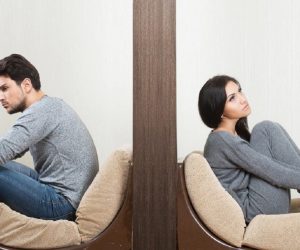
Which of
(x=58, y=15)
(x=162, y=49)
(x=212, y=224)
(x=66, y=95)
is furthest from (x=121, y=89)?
(x=212, y=224)

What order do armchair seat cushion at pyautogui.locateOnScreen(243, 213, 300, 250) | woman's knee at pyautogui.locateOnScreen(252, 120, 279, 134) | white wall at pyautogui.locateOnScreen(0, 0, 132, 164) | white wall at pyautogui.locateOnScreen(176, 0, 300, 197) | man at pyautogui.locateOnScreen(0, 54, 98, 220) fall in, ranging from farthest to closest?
white wall at pyautogui.locateOnScreen(176, 0, 300, 197), white wall at pyautogui.locateOnScreen(0, 0, 132, 164), woman's knee at pyautogui.locateOnScreen(252, 120, 279, 134), man at pyautogui.locateOnScreen(0, 54, 98, 220), armchair seat cushion at pyautogui.locateOnScreen(243, 213, 300, 250)

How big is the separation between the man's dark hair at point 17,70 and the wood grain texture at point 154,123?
470 millimetres

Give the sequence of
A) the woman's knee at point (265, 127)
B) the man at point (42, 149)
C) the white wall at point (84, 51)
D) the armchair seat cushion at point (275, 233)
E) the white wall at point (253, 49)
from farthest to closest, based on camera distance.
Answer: the white wall at point (253, 49)
the white wall at point (84, 51)
the woman's knee at point (265, 127)
the man at point (42, 149)
the armchair seat cushion at point (275, 233)

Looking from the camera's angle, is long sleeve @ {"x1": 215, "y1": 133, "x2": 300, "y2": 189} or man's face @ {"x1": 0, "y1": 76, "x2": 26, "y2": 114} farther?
man's face @ {"x1": 0, "y1": 76, "x2": 26, "y2": 114}

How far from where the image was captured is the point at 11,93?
1947 mm

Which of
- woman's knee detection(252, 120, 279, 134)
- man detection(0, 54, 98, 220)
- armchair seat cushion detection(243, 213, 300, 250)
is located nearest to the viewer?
armchair seat cushion detection(243, 213, 300, 250)

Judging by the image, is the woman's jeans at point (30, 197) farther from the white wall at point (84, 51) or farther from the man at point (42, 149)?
the white wall at point (84, 51)

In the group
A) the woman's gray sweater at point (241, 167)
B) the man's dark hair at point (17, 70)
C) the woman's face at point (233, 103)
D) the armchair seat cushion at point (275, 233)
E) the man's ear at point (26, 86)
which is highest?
the man's dark hair at point (17, 70)

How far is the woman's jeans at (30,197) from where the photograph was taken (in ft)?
5.84

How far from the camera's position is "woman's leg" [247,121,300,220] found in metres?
1.82

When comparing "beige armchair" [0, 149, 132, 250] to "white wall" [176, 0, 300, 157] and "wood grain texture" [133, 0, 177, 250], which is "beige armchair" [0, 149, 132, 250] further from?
"white wall" [176, 0, 300, 157]

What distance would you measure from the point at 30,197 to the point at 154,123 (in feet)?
1.68

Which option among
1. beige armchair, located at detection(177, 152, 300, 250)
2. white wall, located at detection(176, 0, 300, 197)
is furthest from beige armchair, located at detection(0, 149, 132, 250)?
white wall, located at detection(176, 0, 300, 197)

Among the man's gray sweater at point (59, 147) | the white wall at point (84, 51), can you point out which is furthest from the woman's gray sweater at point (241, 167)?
the white wall at point (84, 51)
